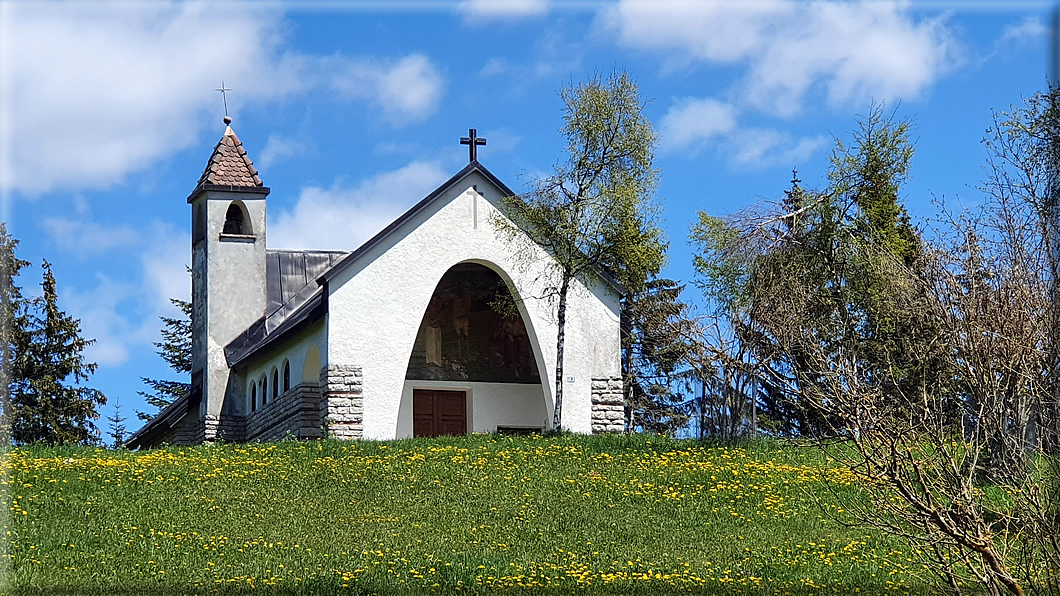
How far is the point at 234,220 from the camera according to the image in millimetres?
29078

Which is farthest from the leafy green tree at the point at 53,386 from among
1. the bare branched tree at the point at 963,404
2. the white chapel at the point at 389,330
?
the bare branched tree at the point at 963,404

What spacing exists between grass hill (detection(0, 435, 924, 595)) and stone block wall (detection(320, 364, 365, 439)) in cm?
278

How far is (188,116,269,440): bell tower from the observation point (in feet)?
92.8

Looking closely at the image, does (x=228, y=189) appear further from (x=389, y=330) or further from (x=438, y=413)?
(x=438, y=413)

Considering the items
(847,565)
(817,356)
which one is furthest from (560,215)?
(817,356)

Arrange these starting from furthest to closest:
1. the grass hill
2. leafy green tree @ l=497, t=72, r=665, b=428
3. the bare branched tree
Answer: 1. leafy green tree @ l=497, t=72, r=665, b=428
2. the grass hill
3. the bare branched tree

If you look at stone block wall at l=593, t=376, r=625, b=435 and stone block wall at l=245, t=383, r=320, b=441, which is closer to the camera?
stone block wall at l=245, t=383, r=320, b=441

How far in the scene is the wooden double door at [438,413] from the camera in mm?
27469

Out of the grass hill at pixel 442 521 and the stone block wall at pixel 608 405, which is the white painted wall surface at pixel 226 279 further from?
the stone block wall at pixel 608 405

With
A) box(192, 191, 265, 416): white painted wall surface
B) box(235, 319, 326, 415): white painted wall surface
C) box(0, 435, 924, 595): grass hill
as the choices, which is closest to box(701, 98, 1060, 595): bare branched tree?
box(0, 435, 924, 595): grass hill

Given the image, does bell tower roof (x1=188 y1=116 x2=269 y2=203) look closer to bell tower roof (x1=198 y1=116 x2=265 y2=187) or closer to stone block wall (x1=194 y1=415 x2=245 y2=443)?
bell tower roof (x1=198 y1=116 x2=265 y2=187)

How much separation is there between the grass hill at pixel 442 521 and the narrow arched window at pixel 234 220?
8.48m

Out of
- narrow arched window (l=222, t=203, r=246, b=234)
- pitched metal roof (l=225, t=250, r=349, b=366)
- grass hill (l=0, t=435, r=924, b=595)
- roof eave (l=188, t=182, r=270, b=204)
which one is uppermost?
roof eave (l=188, t=182, r=270, b=204)

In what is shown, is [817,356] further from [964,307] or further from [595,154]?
[595,154]
